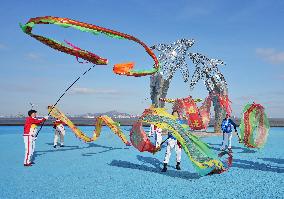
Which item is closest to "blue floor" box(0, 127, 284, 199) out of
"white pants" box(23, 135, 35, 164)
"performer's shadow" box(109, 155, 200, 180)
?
"performer's shadow" box(109, 155, 200, 180)

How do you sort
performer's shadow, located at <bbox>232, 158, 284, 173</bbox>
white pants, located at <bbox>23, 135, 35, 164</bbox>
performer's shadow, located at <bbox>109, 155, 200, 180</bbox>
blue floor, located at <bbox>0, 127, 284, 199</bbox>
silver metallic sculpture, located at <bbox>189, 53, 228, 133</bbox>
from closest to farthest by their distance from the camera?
blue floor, located at <bbox>0, 127, 284, 199</bbox> < performer's shadow, located at <bbox>109, 155, 200, 180</bbox> < performer's shadow, located at <bbox>232, 158, 284, 173</bbox> < white pants, located at <bbox>23, 135, 35, 164</bbox> < silver metallic sculpture, located at <bbox>189, 53, 228, 133</bbox>

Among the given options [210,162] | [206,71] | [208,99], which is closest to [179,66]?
[206,71]

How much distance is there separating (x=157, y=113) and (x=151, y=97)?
20600 mm

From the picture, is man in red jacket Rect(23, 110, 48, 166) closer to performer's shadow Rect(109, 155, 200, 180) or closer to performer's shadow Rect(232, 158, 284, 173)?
performer's shadow Rect(109, 155, 200, 180)

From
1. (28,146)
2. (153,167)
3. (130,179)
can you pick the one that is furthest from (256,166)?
(28,146)

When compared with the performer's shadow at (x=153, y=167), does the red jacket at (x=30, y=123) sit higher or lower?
higher

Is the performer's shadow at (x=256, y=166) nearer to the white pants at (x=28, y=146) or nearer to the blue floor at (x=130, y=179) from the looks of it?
the blue floor at (x=130, y=179)

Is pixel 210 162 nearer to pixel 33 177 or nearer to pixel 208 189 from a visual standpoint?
pixel 208 189

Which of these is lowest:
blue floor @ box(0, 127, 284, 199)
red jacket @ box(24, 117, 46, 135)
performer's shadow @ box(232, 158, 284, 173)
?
blue floor @ box(0, 127, 284, 199)

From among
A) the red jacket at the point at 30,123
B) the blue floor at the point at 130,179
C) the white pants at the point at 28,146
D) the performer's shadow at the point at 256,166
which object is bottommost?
the blue floor at the point at 130,179

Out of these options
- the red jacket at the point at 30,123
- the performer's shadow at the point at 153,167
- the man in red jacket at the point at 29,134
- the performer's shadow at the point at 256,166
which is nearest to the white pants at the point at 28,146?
the man in red jacket at the point at 29,134

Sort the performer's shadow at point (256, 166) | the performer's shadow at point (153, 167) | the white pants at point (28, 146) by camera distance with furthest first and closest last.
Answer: the white pants at point (28, 146), the performer's shadow at point (256, 166), the performer's shadow at point (153, 167)

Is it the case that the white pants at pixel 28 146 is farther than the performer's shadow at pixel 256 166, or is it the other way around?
the white pants at pixel 28 146

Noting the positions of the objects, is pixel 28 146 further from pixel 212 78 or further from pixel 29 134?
pixel 212 78
